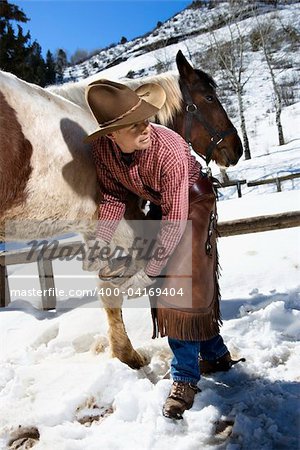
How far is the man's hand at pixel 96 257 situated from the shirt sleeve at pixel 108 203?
72 mm

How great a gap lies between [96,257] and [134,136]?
29.6 inches

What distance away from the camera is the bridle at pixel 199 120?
9.97 feet

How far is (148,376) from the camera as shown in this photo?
2.47 metres

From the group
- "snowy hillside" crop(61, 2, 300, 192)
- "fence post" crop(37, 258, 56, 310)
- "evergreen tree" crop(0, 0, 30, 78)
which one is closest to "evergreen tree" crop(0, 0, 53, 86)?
"evergreen tree" crop(0, 0, 30, 78)

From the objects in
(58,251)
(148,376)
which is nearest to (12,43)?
(58,251)

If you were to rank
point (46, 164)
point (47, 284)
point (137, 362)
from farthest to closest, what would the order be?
point (47, 284)
point (137, 362)
point (46, 164)

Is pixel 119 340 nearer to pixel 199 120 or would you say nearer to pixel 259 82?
pixel 199 120

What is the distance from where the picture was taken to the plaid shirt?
72.2 inches

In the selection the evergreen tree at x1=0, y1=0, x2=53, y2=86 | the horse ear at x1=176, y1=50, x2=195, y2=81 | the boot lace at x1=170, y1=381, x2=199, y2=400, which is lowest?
the boot lace at x1=170, y1=381, x2=199, y2=400

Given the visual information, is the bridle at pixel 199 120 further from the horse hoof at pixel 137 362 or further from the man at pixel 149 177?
the horse hoof at pixel 137 362

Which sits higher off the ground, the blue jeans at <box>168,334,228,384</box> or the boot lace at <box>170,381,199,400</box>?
the blue jeans at <box>168,334,228,384</box>

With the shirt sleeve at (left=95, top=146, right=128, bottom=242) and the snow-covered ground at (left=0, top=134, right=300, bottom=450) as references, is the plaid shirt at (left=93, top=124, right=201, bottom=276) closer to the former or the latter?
the shirt sleeve at (left=95, top=146, right=128, bottom=242)

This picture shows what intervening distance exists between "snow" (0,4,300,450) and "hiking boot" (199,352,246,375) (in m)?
0.04

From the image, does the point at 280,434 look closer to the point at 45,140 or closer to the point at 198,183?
the point at 198,183
